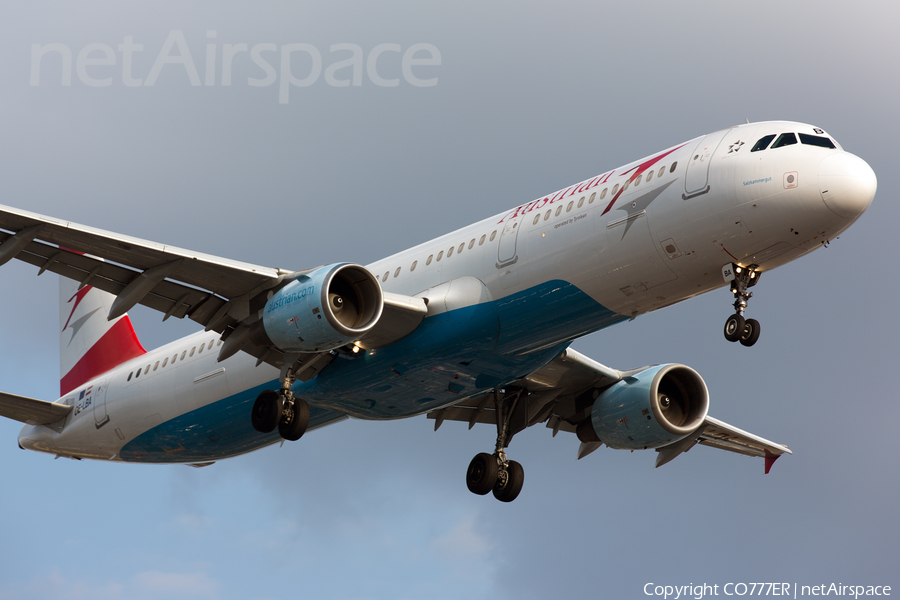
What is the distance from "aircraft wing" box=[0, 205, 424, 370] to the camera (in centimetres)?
2436

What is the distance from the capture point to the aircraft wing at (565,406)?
104 ft

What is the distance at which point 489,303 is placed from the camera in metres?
25.1

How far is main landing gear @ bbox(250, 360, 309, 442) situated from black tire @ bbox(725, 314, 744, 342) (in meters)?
10.9

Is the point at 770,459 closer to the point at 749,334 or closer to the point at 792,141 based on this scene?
the point at 749,334

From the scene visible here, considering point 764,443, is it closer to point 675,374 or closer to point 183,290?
point 675,374

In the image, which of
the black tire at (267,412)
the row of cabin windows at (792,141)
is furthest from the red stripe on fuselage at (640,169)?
the black tire at (267,412)

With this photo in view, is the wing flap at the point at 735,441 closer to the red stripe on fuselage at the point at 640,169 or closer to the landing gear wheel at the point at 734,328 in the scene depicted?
the landing gear wheel at the point at 734,328

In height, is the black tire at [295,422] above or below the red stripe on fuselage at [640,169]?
below

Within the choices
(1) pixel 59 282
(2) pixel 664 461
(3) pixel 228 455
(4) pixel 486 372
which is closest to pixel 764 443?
(2) pixel 664 461

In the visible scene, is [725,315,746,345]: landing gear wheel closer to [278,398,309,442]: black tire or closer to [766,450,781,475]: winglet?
[278,398,309,442]: black tire

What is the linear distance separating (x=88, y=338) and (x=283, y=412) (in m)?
13.5

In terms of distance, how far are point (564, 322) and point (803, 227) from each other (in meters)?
5.79

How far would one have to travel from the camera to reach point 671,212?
22.9 metres

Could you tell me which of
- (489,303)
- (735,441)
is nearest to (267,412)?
(489,303)
